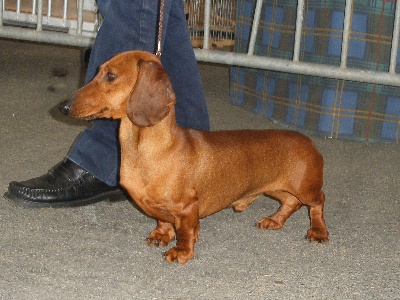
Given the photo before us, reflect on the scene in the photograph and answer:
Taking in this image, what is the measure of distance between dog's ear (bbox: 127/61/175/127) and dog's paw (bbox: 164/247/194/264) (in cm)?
38

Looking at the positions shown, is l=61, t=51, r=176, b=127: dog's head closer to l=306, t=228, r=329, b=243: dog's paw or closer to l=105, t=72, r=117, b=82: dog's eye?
l=105, t=72, r=117, b=82: dog's eye

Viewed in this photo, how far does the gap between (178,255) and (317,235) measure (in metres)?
0.46

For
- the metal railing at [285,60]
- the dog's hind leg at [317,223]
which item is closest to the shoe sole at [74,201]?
the dog's hind leg at [317,223]

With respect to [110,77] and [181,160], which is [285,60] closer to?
[181,160]

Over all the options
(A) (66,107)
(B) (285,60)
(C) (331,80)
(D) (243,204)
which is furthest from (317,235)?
(C) (331,80)

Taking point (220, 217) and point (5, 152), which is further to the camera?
point (5, 152)

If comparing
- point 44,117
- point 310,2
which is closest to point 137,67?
point 310,2

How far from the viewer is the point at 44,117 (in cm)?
361

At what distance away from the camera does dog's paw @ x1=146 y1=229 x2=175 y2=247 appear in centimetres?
210

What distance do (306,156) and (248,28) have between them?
1617 mm

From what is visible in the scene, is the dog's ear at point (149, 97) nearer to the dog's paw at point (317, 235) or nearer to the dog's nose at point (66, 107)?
the dog's nose at point (66, 107)

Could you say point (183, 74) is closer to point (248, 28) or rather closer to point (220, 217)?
point (220, 217)

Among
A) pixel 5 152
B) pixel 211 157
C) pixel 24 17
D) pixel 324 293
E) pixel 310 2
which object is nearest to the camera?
pixel 324 293

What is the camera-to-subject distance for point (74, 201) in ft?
7.81
